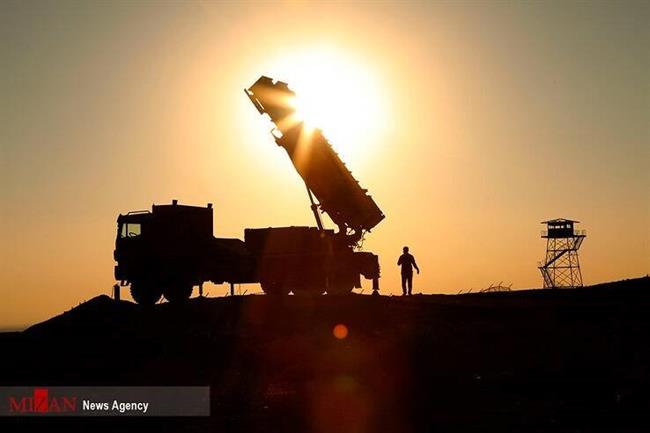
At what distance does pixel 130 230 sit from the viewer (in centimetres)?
3319

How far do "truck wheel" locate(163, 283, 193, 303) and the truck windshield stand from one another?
7.78 ft

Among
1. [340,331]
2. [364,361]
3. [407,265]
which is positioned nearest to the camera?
[364,361]

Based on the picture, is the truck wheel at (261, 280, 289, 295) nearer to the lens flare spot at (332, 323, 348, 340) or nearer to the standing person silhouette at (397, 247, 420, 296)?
the standing person silhouette at (397, 247, 420, 296)

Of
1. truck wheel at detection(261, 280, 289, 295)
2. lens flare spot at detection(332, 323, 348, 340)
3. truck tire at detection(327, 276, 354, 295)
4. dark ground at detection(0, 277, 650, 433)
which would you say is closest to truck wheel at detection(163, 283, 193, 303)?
truck wheel at detection(261, 280, 289, 295)

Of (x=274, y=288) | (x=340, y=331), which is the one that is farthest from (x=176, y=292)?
(x=340, y=331)

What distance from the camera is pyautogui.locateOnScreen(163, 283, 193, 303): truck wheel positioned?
32750mm

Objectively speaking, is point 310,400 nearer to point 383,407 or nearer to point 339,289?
point 383,407

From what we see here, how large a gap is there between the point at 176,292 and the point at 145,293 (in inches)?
45.5

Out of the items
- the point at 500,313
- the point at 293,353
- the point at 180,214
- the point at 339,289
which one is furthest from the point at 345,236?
the point at 293,353

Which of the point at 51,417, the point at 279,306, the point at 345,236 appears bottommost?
the point at 51,417

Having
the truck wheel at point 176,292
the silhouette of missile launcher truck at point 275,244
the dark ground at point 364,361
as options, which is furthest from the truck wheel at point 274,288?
the dark ground at point 364,361

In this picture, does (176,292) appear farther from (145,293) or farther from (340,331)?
(340,331)

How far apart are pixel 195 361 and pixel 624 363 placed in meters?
9.77

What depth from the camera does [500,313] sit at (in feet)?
82.3
